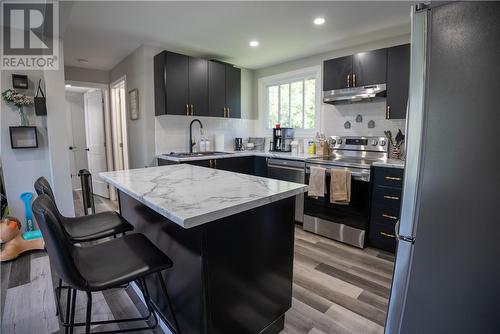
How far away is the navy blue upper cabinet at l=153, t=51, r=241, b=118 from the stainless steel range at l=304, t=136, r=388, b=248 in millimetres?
1703

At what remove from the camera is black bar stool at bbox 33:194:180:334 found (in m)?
0.95

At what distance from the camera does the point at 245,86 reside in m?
4.66

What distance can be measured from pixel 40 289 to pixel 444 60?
2.89 metres

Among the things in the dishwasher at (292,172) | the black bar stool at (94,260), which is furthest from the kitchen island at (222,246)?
the dishwasher at (292,172)

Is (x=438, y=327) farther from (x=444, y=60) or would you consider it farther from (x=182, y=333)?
(x=182, y=333)

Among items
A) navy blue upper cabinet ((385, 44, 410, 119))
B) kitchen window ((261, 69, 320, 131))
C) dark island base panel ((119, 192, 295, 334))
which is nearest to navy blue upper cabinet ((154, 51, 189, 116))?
kitchen window ((261, 69, 320, 131))

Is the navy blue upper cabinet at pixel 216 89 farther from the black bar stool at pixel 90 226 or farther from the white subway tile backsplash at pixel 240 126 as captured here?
the black bar stool at pixel 90 226

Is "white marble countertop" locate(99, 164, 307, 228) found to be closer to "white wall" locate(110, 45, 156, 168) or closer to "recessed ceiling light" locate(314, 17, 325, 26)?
"white wall" locate(110, 45, 156, 168)

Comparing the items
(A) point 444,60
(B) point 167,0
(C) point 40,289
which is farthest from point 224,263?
(B) point 167,0

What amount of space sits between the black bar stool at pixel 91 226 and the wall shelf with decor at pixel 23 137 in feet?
5.85

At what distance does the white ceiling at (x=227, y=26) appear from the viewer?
7.95 feet

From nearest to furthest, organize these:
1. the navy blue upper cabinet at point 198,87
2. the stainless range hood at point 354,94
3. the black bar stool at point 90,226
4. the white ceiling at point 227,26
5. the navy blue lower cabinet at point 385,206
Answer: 1. the black bar stool at point 90,226
2. the white ceiling at point 227,26
3. the navy blue lower cabinet at point 385,206
4. the stainless range hood at point 354,94
5. the navy blue upper cabinet at point 198,87

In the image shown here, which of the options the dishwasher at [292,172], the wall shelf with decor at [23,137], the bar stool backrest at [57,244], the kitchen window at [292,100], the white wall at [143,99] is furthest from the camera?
the kitchen window at [292,100]

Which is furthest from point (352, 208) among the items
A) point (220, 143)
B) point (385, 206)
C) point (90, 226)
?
point (90, 226)
